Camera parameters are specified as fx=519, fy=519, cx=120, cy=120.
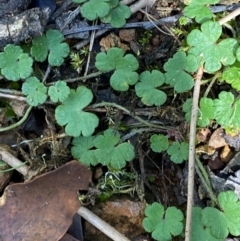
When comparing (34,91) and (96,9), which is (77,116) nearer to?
(34,91)

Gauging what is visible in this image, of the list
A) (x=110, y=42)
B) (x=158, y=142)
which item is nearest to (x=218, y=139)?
(x=158, y=142)

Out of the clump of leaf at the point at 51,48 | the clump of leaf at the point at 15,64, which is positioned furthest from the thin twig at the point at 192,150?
the clump of leaf at the point at 15,64

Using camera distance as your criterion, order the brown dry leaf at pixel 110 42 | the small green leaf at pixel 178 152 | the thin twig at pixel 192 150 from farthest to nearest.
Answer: the brown dry leaf at pixel 110 42
the small green leaf at pixel 178 152
the thin twig at pixel 192 150

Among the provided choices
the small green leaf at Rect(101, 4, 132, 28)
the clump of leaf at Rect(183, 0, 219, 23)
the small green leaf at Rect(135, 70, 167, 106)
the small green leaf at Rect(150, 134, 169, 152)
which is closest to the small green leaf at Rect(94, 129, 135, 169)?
the small green leaf at Rect(150, 134, 169, 152)

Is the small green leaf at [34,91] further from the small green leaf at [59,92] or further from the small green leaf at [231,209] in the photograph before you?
the small green leaf at [231,209]

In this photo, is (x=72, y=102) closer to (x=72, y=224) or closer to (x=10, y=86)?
(x=10, y=86)

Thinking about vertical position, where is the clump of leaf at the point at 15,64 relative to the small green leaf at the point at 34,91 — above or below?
above

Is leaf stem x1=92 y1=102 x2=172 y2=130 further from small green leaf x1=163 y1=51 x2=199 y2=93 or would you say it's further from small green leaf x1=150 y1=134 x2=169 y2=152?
small green leaf x1=163 y1=51 x2=199 y2=93
